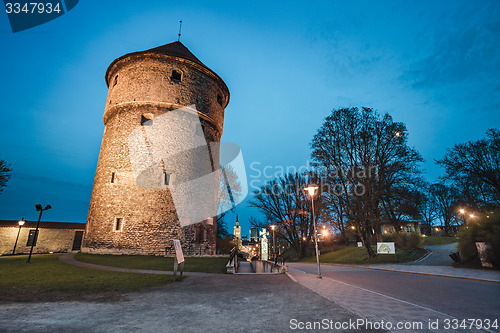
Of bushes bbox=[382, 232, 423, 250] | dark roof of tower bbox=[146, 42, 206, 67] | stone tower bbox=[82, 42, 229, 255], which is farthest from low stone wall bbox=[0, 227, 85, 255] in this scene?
bushes bbox=[382, 232, 423, 250]

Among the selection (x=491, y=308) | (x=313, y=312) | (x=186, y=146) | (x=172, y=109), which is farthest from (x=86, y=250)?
(x=491, y=308)

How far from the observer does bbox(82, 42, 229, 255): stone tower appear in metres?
16.8

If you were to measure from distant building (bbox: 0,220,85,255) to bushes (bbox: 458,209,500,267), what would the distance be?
34.0 meters

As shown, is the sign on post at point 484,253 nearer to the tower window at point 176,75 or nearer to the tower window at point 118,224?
the tower window at point 118,224

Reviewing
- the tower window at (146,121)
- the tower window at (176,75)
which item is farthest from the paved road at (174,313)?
the tower window at (176,75)

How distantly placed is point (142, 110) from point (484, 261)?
23695 millimetres

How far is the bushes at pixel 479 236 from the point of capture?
37.7ft

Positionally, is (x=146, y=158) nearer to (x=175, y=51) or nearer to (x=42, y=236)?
(x=175, y=51)

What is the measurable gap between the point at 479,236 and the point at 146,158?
2154 centimetres

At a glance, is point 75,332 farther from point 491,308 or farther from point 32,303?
point 491,308

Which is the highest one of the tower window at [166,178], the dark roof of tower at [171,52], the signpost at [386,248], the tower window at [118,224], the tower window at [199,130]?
the dark roof of tower at [171,52]

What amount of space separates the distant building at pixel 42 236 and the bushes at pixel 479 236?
33984 mm

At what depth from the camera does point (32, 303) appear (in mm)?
4355

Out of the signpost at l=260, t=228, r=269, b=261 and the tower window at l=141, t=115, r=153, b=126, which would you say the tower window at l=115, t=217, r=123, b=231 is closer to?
A: the tower window at l=141, t=115, r=153, b=126
